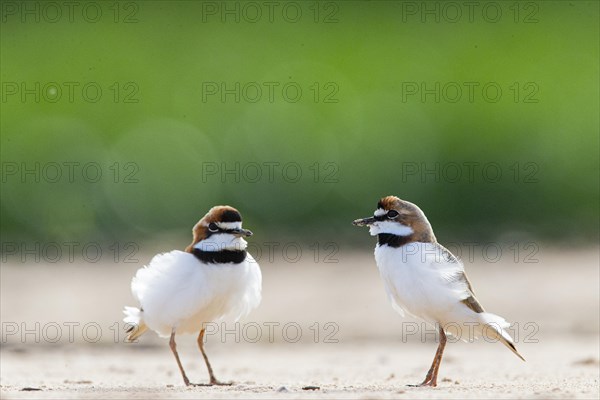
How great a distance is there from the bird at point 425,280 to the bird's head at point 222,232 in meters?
0.83

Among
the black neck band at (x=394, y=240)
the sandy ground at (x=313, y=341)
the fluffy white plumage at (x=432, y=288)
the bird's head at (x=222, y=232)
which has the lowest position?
the sandy ground at (x=313, y=341)

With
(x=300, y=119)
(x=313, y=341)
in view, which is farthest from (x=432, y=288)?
(x=300, y=119)

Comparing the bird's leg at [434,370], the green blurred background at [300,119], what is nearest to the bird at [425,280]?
the bird's leg at [434,370]

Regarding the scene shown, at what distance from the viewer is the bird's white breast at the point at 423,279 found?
24.4 ft

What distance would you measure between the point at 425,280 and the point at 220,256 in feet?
4.02

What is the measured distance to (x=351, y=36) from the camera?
19922 mm

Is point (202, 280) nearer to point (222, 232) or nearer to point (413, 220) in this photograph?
point (222, 232)

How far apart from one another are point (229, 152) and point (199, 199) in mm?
993

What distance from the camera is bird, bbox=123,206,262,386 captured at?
7555 mm

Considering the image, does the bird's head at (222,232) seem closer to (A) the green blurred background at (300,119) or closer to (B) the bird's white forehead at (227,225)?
(B) the bird's white forehead at (227,225)

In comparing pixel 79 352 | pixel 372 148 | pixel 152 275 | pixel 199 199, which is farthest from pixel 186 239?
pixel 152 275

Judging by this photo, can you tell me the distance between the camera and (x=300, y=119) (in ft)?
57.4

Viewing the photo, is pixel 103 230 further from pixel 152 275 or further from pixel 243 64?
pixel 152 275

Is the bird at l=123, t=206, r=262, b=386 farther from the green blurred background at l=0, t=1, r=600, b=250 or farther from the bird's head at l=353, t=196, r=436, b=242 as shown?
the green blurred background at l=0, t=1, r=600, b=250
